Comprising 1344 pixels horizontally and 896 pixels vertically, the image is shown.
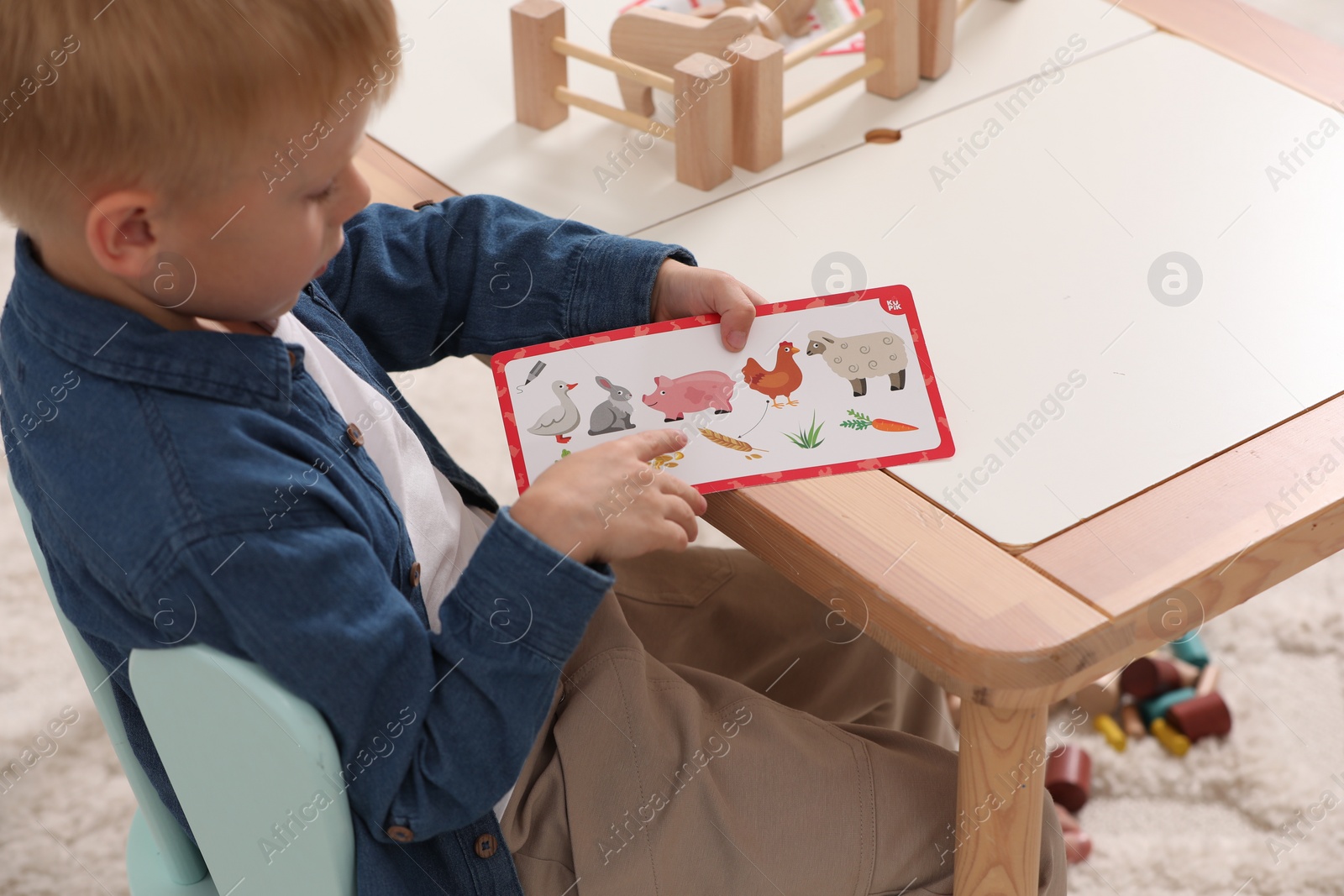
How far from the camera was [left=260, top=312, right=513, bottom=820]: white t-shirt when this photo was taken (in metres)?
0.78

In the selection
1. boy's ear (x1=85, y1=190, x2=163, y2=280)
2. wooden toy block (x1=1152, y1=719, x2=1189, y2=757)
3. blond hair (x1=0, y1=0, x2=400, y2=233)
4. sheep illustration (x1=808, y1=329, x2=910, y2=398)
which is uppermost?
blond hair (x1=0, y1=0, x2=400, y2=233)

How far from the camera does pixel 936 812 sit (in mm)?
791

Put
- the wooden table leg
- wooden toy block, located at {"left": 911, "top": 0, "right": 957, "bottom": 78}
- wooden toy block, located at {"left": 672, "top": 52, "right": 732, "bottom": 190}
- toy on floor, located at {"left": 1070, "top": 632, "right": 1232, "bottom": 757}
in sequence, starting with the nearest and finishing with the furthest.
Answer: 1. the wooden table leg
2. wooden toy block, located at {"left": 672, "top": 52, "right": 732, "bottom": 190}
3. wooden toy block, located at {"left": 911, "top": 0, "right": 957, "bottom": 78}
4. toy on floor, located at {"left": 1070, "top": 632, "right": 1232, "bottom": 757}

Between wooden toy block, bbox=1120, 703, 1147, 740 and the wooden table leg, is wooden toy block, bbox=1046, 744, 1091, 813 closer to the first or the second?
wooden toy block, bbox=1120, 703, 1147, 740

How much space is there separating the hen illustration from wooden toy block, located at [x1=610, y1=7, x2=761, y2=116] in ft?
1.16

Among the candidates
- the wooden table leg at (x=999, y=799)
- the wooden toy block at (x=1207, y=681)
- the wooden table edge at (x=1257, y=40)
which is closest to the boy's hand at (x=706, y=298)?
the wooden table leg at (x=999, y=799)

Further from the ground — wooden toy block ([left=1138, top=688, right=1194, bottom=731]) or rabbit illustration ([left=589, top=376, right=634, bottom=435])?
rabbit illustration ([left=589, top=376, right=634, bottom=435])

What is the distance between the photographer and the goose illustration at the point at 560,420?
2.60ft

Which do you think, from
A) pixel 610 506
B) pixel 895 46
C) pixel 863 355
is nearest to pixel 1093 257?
pixel 863 355

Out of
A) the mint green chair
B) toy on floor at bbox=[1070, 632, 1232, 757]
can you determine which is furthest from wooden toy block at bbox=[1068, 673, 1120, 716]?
the mint green chair

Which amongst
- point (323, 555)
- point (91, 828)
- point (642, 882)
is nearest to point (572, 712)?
point (642, 882)

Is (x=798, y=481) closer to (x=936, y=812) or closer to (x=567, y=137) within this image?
(x=936, y=812)

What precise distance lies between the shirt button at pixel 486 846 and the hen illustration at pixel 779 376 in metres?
0.31

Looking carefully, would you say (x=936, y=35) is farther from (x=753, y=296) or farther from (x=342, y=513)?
(x=342, y=513)
